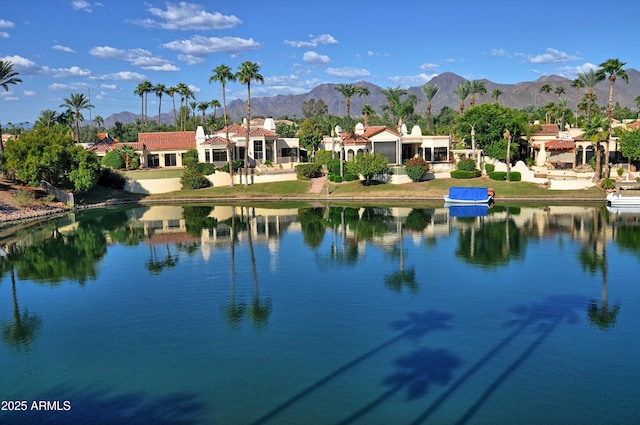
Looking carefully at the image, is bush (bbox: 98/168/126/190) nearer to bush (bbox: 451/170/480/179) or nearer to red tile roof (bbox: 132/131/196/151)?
red tile roof (bbox: 132/131/196/151)

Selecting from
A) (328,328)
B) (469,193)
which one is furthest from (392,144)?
(328,328)

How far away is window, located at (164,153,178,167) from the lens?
8738 cm

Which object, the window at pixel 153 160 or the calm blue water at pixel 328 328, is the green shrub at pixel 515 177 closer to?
the calm blue water at pixel 328 328

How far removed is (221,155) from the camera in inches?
3194

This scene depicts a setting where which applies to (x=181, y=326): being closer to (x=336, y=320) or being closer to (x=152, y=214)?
(x=336, y=320)

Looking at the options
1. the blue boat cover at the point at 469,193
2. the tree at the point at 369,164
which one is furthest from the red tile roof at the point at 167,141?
the blue boat cover at the point at 469,193

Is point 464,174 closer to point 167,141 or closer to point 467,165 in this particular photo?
point 467,165

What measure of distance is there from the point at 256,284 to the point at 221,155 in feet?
171

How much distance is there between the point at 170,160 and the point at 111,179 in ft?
55.7

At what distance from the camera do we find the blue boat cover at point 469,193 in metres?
60.5

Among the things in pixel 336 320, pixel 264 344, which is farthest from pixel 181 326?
pixel 336 320

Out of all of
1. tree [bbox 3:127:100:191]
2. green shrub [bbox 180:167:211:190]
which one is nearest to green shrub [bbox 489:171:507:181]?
green shrub [bbox 180:167:211:190]

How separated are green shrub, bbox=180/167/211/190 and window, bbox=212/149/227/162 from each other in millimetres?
8378

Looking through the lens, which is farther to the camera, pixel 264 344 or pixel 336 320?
pixel 336 320
